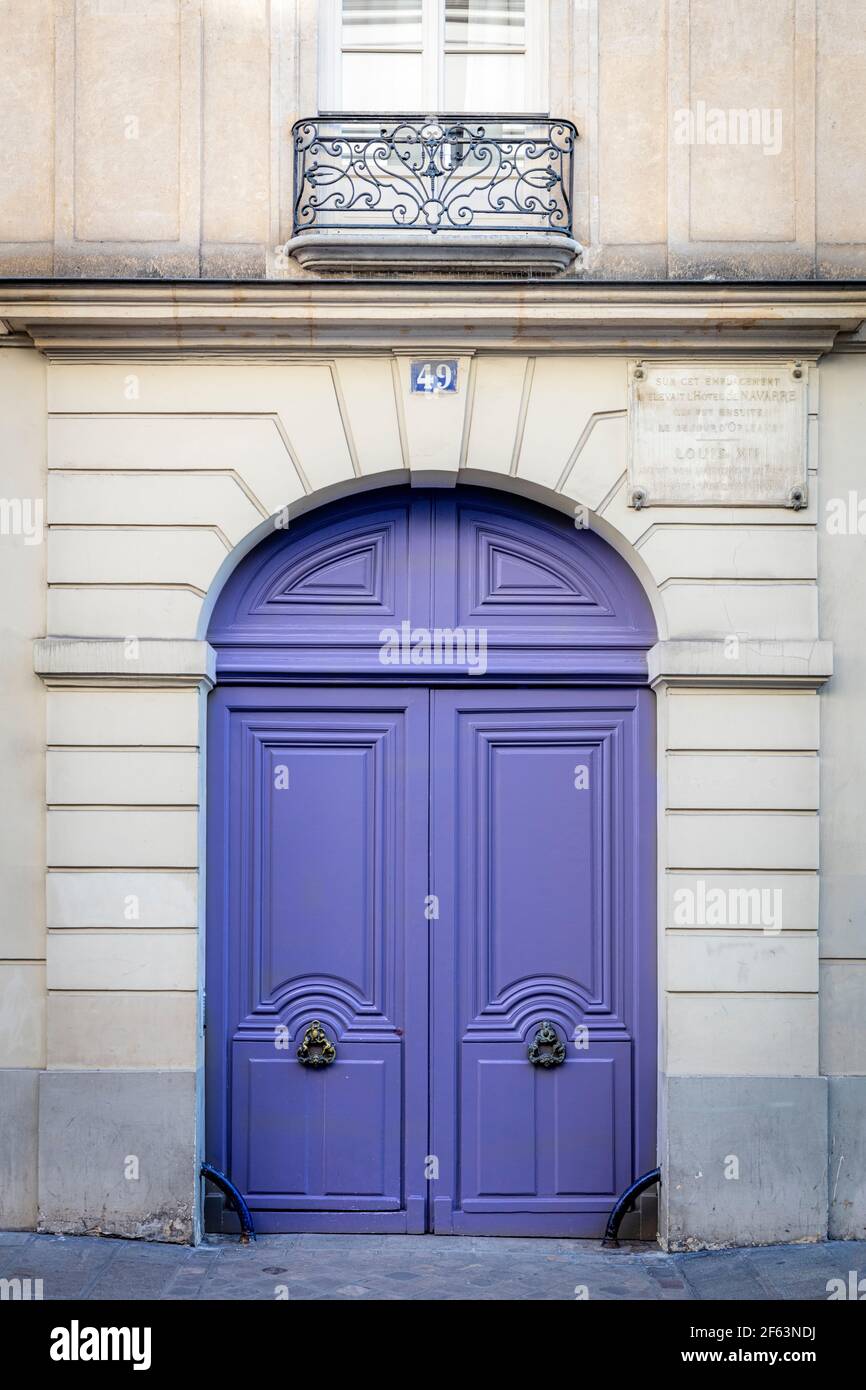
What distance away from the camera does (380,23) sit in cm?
785

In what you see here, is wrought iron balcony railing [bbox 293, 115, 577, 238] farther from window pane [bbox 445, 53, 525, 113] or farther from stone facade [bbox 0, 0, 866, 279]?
window pane [bbox 445, 53, 525, 113]

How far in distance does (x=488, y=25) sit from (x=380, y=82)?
2.09 feet

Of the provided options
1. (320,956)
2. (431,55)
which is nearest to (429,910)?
(320,956)

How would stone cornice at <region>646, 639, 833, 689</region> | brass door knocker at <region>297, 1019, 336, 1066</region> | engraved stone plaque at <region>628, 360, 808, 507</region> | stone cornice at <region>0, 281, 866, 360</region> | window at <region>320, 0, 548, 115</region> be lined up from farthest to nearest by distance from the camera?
window at <region>320, 0, 548, 115</region> < brass door knocker at <region>297, 1019, 336, 1066</region> < engraved stone plaque at <region>628, 360, 808, 507</region> < stone cornice at <region>646, 639, 833, 689</region> < stone cornice at <region>0, 281, 866, 360</region>

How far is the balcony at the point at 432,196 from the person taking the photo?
7375 mm

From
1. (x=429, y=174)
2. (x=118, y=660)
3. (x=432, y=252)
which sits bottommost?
(x=118, y=660)

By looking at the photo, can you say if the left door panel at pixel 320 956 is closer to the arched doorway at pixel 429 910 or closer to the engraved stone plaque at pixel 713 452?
the arched doorway at pixel 429 910

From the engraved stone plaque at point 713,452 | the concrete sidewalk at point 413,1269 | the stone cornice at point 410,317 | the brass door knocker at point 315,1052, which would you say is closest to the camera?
the concrete sidewalk at point 413,1269

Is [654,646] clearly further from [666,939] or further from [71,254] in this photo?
[71,254]

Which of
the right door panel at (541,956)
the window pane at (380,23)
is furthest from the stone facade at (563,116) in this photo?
the right door panel at (541,956)

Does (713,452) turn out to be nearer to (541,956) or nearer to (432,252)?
(432,252)

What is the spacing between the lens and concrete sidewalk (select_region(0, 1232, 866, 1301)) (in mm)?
6688

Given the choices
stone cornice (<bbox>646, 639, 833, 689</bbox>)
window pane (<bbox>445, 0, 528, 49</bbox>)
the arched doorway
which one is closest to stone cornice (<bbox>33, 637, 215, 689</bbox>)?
the arched doorway

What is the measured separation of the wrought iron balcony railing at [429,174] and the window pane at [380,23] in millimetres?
582
